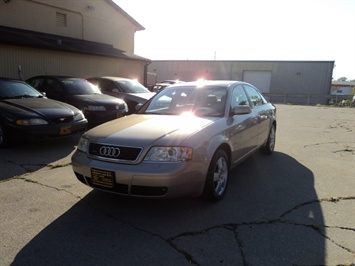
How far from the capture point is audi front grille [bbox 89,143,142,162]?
316cm

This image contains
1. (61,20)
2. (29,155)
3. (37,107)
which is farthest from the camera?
(61,20)

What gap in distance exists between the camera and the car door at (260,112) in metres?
5.27

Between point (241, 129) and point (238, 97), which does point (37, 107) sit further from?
point (241, 129)

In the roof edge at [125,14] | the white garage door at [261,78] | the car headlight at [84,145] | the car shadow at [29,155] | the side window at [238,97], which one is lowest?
the car shadow at [29,155]

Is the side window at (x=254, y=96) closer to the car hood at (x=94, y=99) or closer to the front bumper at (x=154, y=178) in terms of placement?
the front bumper at (x=154, y=178)

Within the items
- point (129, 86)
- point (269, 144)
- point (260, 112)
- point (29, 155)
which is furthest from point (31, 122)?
point (129, 86)

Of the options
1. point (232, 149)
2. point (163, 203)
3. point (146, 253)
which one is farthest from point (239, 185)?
point (146, 253)

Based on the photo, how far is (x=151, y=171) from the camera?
119 inches

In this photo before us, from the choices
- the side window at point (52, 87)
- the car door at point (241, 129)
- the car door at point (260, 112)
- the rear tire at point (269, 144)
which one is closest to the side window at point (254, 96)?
the car door at point (260, 112)

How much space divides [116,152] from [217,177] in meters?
1.29

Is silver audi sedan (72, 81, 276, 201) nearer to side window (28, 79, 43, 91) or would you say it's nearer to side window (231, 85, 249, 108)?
side window (231, 85, 249, 108)

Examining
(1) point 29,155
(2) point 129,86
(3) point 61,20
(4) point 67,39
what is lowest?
(1) point 29,155

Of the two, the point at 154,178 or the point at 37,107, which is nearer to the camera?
the point at 154,178

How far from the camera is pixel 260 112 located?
213 inches
